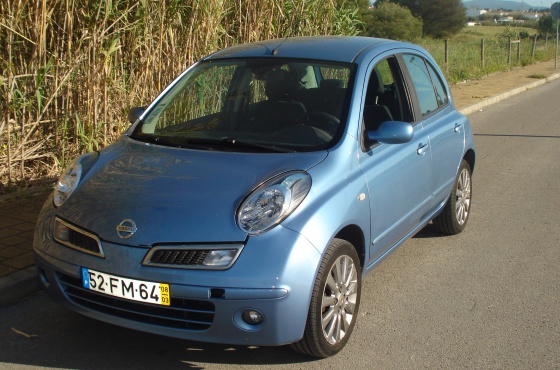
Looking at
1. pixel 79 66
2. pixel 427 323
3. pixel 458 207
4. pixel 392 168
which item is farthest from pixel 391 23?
pixel 427 323

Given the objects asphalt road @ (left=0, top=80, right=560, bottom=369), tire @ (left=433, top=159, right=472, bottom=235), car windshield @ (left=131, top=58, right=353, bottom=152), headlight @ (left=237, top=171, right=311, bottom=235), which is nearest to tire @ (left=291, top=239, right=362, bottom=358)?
asphalt road @ (left=0, top=80, right=560, bottom=369)

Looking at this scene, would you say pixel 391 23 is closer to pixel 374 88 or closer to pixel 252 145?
pixel 374 88

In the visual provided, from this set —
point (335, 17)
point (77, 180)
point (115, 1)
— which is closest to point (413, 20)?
point (335, 17)

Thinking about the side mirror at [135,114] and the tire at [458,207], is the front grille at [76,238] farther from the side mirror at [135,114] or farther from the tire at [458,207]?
the tire at [458,207]

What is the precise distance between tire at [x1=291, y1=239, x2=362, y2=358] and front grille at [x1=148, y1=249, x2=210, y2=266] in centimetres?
58

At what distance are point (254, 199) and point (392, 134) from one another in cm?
109

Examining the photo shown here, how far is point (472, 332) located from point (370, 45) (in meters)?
2.01

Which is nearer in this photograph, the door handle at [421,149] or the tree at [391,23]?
the door handle at [421,149]

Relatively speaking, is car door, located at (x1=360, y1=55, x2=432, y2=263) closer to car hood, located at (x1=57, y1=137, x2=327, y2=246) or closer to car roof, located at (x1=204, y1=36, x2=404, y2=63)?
car roof, located at (x1=204, y1=36, x2=404, y2=63)

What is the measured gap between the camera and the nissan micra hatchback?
3.40 m

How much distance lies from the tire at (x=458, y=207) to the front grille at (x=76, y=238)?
3153mm

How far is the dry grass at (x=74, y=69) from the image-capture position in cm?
695

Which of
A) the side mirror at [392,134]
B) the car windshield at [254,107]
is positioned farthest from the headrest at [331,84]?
the side mirror at [392,134]

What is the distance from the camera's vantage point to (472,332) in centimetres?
420
